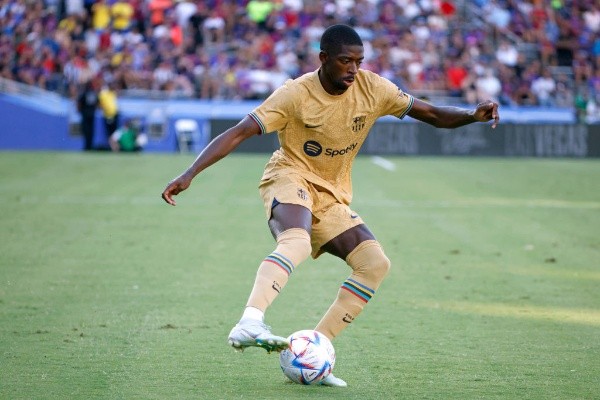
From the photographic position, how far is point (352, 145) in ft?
22.7

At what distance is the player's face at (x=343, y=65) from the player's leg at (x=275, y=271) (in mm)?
Answer: 772

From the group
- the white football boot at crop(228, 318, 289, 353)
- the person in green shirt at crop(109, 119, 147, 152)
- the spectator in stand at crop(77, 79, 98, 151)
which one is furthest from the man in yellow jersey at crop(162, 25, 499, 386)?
the person in green shirt at crop(109, 119, 147, 152)

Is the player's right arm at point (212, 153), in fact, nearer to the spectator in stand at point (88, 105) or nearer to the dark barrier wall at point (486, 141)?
the spectator in stand at point (88, 105)

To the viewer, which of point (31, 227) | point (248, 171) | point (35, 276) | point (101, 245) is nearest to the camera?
point (35, 276)

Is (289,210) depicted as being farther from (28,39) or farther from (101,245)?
(28,39)

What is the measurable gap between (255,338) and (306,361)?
68 cm

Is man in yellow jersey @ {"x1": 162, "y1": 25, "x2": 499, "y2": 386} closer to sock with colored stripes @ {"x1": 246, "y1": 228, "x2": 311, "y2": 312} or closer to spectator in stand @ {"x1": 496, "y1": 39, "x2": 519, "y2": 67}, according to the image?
sock with colored stripes @ {"x1": 246, "y1": 228, "x2": 311, "y2": 312}

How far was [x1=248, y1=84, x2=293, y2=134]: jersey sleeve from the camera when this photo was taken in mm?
6535

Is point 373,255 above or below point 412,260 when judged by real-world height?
above

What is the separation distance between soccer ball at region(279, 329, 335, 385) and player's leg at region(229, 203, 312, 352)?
33 centimetres

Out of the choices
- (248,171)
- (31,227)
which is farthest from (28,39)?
(31,227)

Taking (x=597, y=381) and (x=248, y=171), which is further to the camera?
(x=248, y=171)

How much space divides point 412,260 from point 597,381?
6.20m

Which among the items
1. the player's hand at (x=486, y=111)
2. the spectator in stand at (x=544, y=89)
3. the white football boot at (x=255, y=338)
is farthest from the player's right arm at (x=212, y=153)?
the spectator in stand at (x=544, y=89)
